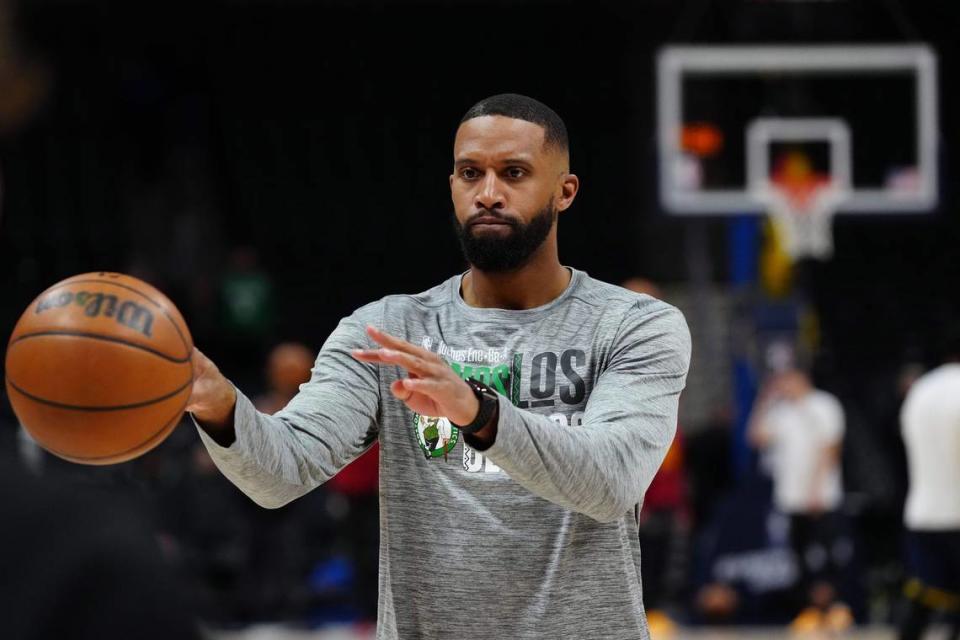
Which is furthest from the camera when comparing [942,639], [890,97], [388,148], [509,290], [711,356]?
[388,148]

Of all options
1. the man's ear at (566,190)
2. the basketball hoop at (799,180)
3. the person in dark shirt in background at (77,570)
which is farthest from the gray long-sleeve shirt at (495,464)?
the basketball hoop at (799,180)

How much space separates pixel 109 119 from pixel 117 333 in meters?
13.4

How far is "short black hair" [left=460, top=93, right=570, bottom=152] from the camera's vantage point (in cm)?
287

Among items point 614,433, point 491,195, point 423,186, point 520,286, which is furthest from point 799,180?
point 614,433

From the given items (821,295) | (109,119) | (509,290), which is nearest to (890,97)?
(821,295)

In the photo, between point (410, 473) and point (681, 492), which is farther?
point (681, 492)

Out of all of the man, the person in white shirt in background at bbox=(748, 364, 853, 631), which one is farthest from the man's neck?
the person in white shirt in background at bbox=(748, 364, 853, 631)

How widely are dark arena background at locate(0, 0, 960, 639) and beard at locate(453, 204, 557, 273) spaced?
8.23 meters

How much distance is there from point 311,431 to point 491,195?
0.62 metres

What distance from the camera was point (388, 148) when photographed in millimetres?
15625

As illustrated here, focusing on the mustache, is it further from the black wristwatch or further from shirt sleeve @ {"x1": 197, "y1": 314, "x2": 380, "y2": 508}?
the black wristwatch

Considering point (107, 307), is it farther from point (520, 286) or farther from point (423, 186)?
point (423, 186)

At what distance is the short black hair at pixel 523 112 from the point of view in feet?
9.42

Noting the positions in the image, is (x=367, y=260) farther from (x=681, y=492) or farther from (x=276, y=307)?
(x=681, y=492)
